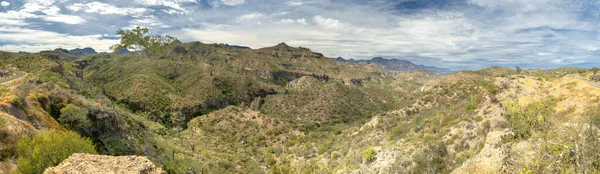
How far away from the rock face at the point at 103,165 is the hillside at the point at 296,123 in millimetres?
145

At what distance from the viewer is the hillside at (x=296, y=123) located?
12.5 metres

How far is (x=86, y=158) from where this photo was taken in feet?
31.0

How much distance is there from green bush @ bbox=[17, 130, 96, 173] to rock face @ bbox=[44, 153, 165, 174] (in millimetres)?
2341

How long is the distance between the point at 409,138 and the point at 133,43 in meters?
114

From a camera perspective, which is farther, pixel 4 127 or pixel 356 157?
pixel 356 157

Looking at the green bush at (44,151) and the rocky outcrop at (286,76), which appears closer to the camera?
the green bush at (44,151)

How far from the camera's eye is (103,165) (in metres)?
9.26

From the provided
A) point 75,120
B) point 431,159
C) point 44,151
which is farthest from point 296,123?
point 44,151

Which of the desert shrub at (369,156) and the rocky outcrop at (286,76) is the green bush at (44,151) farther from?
the rocky outcrop at (286,76)

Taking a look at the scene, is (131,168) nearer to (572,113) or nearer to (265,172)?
(572,113)

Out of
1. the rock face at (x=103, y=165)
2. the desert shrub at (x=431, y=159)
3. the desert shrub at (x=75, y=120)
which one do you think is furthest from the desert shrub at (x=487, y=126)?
the desert shrub at (x=75, y=120)

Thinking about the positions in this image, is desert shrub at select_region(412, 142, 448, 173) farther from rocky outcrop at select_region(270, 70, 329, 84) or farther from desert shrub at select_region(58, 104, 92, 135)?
rocky outcrop at select_region(270, 70, 329, 84)

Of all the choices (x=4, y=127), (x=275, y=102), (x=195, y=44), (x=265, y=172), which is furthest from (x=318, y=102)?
(x=195, y=44)

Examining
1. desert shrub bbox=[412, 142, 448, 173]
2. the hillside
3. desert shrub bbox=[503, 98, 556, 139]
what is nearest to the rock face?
the hillside
